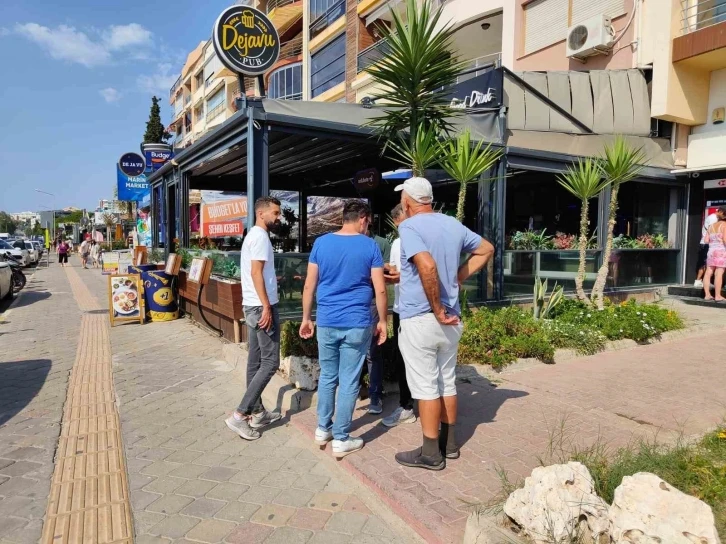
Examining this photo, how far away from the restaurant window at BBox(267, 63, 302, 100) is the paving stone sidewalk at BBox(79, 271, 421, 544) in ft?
87.6

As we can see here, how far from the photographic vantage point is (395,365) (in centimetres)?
484

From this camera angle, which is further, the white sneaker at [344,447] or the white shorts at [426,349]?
the white sneaker at [344,447]

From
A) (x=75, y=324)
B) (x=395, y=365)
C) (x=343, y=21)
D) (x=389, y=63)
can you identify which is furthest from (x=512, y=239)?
(x=343, y=21)

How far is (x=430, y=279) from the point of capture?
3.07 metres

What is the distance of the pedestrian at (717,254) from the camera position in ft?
30.9

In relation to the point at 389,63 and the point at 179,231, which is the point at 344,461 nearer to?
the point at 389,63

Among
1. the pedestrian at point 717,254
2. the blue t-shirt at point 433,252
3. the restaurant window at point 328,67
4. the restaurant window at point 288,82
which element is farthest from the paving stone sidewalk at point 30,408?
the restaurant window at point 288,82

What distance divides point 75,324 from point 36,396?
4902mm

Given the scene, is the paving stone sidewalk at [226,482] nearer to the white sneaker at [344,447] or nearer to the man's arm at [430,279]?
the white sneaker at [344,447]

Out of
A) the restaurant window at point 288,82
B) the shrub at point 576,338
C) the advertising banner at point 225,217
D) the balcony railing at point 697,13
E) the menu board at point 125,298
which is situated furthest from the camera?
the restaurant window at point 288,82

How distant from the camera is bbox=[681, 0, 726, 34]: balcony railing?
35.0 ft

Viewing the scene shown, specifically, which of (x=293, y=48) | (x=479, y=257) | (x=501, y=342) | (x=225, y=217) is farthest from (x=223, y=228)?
(x=293, y=48)

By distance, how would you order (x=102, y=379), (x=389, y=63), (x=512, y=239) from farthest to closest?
(x=512, y=239)
(x=389, y=63)
(x=102, y=379)

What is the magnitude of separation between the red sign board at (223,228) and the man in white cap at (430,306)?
7.98 meters
